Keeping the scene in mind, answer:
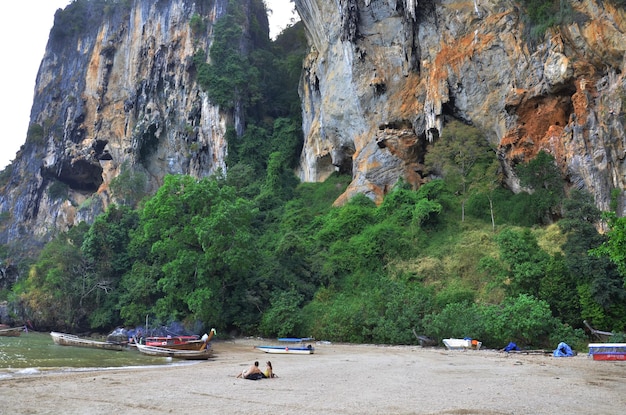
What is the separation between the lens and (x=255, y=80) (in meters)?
46.2

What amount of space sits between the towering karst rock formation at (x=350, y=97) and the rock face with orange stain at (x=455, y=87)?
0.08 m

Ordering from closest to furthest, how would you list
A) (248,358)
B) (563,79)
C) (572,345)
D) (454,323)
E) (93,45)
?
(572,345)
(248,358)
(454,323)
(563,79)
(93,45)

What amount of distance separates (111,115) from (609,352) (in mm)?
53625

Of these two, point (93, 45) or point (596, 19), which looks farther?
point (93, 45)

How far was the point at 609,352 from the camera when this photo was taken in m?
12.2

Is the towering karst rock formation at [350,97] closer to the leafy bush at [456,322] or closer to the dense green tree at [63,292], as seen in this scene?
the leafy bush at [456,322]

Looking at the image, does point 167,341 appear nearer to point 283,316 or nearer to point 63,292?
point 283,316

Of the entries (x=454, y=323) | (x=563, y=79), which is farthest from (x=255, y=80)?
(x=454, y=323)

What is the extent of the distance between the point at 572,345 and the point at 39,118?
6429 centimetres

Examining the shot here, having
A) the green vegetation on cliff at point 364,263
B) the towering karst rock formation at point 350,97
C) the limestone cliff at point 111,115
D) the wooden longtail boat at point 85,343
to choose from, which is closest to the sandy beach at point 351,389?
the green vegetation on cliff at point 364,263

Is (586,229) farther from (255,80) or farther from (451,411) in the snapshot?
(255,80)

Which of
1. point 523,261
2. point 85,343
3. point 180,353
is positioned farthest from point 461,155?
point 85,343

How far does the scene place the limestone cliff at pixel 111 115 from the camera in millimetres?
47031

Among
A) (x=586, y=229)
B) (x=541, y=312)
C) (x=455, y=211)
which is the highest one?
(x=455, y=211)
